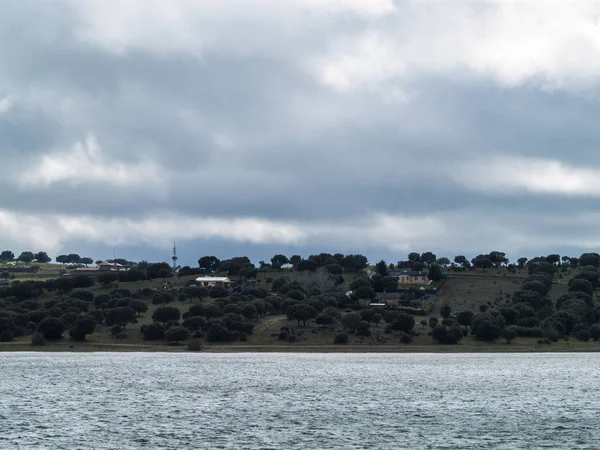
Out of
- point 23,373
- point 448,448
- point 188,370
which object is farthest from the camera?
point 188,370

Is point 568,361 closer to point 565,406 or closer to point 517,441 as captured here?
point 565,406

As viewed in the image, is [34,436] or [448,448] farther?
[34,436]

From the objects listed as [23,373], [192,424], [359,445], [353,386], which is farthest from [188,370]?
[359,445]

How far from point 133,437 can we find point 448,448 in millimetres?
29952

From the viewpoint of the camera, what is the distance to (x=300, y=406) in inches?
4126

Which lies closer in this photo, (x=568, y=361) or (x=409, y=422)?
(x=409, y=422)

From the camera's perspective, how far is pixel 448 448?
73.6 metres

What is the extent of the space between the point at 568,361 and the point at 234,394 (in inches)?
3811

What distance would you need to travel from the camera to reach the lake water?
7862 cm

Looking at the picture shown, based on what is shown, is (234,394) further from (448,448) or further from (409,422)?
(448,448)

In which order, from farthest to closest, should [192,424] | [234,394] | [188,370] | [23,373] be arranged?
[188,370] < [23,373] < [234,394] < [192,424]

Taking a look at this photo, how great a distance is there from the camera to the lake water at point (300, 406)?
258 ft

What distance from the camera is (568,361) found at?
7328 inches

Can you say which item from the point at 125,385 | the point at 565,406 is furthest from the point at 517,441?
the point at 125,385
